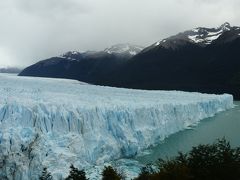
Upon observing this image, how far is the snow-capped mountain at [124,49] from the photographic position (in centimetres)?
11894

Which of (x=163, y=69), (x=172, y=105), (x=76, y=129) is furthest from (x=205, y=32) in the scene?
(x=76, y=129)

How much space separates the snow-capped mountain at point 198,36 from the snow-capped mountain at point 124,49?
18037mm

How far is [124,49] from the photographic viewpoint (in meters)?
120

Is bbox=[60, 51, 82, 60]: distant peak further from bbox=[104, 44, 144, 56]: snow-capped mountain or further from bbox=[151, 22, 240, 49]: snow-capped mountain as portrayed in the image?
bbox=[151, 22, 240, 49]: snow-capped mountain

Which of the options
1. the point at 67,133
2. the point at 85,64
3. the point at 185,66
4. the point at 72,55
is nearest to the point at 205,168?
the point at 67,133

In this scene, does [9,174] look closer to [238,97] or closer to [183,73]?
[238,97]

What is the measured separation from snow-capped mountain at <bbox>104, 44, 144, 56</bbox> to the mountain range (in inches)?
122

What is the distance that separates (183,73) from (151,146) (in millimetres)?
62659

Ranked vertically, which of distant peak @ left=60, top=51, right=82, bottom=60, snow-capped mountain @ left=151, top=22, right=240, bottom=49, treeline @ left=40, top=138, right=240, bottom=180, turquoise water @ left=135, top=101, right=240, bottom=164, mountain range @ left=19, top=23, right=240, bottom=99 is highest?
snow-capped mountain @ left=151, top=22, right=240, bottom=49

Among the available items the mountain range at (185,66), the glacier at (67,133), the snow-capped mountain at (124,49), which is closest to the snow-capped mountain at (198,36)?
the mountain range at (185,66)

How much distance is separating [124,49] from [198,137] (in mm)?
94212

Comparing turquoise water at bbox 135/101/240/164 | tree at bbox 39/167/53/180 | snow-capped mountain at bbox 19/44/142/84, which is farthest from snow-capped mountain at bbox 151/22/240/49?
tree at bbox 39/167/53/180

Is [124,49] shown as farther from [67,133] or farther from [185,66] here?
[67,133]

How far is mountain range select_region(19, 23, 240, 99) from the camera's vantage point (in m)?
77.0
